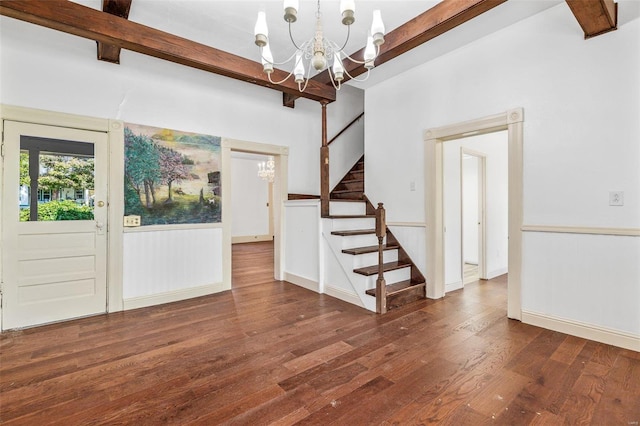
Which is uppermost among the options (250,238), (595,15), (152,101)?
(595,15)

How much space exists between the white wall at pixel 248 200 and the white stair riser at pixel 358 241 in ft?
21.1

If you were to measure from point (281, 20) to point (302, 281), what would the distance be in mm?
3326

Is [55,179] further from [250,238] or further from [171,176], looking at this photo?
[250,238]

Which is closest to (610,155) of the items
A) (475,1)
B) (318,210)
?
(475,1)

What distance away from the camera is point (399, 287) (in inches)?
145

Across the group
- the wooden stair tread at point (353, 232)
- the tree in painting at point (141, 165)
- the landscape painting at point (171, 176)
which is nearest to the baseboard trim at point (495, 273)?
the wooden stair tread at point (353, 232)

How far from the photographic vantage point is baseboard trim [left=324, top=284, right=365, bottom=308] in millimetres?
3606

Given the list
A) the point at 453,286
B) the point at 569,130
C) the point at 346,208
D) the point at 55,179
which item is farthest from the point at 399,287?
the point at 55,179

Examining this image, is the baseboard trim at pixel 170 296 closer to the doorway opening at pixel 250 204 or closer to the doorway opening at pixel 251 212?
the doorway opening at pixel 251 212

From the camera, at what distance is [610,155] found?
8.33ft

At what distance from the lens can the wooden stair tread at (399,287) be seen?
11.3 ft

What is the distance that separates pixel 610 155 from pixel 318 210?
3015 mm

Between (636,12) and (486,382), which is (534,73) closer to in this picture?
(636,12)

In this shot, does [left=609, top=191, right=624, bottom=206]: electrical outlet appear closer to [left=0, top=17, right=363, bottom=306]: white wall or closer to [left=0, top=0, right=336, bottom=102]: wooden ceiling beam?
[left=0, top=0, right=336, bottom=102]: wooden ceiling beam
